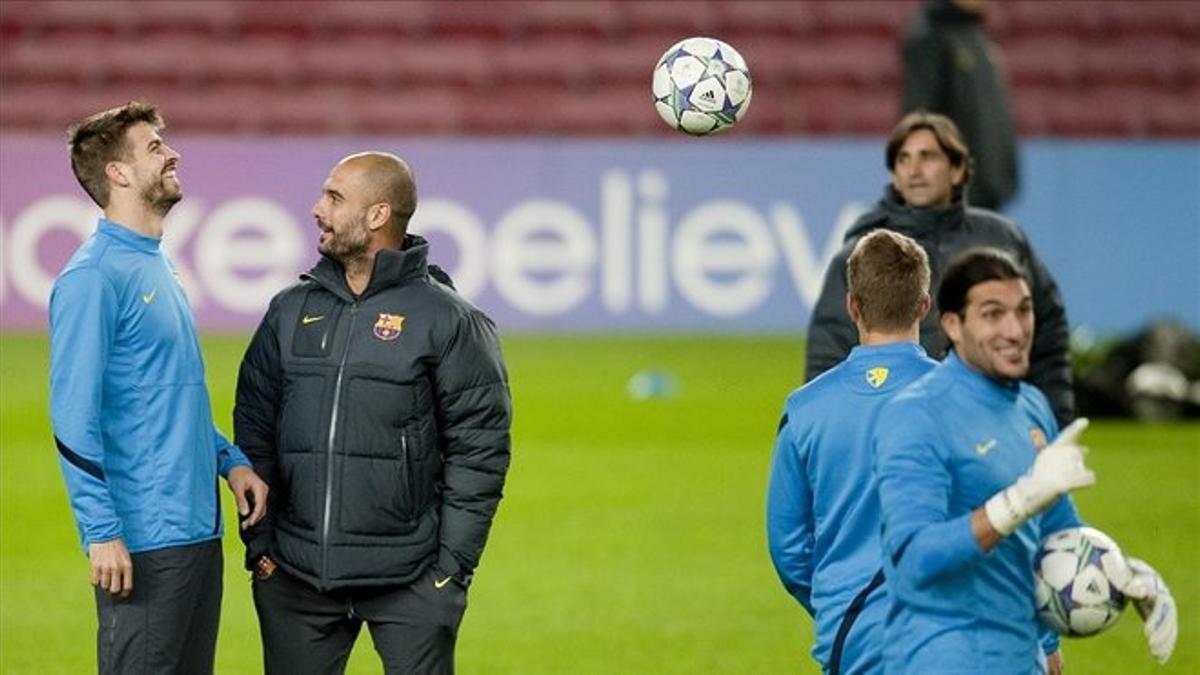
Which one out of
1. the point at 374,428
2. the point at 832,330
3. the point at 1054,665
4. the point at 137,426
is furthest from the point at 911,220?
the point at 137,426

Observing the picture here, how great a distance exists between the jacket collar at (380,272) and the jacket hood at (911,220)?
216 centimetres

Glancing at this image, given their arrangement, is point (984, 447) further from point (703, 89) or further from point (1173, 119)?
point (1173, 119)

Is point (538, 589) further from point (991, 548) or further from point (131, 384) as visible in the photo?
point (991, 548)

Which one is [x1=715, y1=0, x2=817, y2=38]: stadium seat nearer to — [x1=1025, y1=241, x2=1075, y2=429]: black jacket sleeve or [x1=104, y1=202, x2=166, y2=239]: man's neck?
[x1=1025, y1=241, x2=1075, y2=429]: black jacket sleeve

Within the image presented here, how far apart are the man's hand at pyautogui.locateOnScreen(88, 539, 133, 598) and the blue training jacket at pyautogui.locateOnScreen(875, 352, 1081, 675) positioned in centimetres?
215

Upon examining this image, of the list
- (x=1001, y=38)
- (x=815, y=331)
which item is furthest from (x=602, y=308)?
(x=815, y=331)

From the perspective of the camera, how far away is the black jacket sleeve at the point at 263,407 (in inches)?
257

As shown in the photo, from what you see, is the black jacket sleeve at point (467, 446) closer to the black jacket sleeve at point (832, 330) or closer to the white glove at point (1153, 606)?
the black jacket sleeve at point (832, 330)

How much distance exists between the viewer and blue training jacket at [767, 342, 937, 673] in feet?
19.0

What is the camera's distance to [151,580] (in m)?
6.29

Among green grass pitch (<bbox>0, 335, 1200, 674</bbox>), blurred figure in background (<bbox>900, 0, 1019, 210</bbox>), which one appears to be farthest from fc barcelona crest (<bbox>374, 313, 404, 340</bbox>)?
blurred figure in background (<bbox>900, 0, 1019, 210</bbox>)

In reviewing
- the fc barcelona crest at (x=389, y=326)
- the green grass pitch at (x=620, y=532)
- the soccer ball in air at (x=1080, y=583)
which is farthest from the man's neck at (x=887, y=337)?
the green grass pitch at (x=620, y=532)

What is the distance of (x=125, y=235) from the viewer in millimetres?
6430

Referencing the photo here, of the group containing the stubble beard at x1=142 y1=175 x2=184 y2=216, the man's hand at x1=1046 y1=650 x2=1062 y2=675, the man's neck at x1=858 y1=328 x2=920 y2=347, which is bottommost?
the man's hand at x1=1046 y1=650 x2=1062 y2=675
